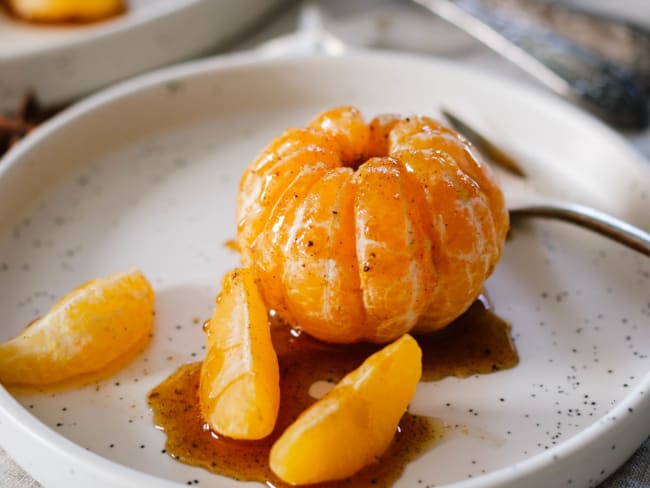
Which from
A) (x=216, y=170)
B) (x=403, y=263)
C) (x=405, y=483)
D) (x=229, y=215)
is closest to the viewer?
(x=405, y=483)

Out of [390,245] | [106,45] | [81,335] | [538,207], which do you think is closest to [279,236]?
[390,245]

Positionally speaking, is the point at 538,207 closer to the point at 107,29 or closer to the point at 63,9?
the point at 107,29

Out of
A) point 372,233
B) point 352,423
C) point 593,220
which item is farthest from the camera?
point 593,220

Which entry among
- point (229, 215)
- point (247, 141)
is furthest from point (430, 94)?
point (229, 215)

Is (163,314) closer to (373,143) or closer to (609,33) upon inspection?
Answer: (373,143)

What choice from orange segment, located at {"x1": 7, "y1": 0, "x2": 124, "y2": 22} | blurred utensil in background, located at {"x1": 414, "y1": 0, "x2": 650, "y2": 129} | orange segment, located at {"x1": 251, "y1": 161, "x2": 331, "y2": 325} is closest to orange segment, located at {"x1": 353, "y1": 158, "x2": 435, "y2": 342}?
orange segment, located at {"x1": 251, "y1": 161, "x2": 331, "y2": 325}

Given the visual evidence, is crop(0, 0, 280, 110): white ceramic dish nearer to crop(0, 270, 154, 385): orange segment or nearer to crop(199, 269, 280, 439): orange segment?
crop(0, 270, 154, 385): orange segment
